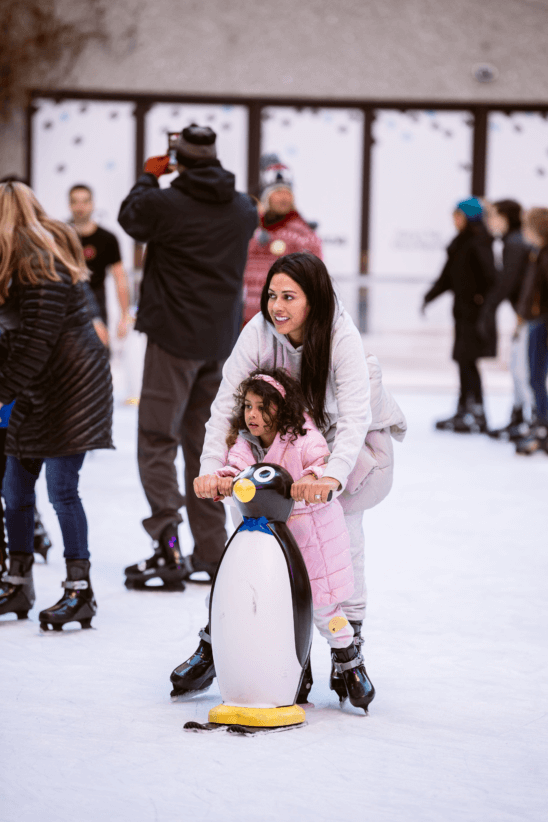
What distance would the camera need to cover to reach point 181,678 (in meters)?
2.52

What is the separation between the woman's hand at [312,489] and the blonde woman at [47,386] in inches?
37.6

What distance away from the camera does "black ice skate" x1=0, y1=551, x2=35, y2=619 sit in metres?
3.16

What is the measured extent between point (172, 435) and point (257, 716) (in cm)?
150

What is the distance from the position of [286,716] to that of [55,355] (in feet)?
4.18

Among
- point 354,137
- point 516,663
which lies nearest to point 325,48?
point 354,137

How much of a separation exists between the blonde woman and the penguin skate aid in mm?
776

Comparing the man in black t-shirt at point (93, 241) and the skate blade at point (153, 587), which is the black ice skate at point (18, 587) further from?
the man in black t-shirt at point (93, 241)

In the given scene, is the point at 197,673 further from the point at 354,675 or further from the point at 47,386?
the point at 47,386

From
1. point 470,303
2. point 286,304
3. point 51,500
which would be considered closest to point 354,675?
point 286,304

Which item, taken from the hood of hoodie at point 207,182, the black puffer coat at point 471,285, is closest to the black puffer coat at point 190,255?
the hood of hoodie at point 207,182

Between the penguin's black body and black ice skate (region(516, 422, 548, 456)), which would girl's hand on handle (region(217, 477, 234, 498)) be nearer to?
the penguin's black body

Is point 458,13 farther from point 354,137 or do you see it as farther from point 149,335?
point 149,335

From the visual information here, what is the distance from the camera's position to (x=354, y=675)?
2465mm

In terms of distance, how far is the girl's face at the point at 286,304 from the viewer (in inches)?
96.7
